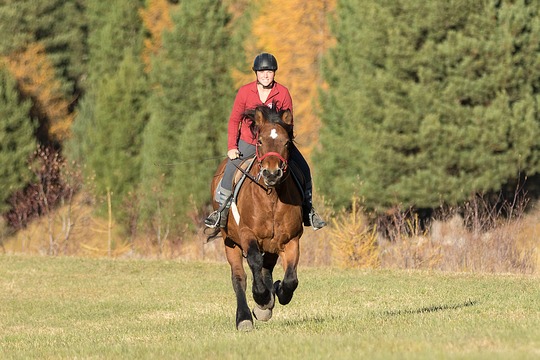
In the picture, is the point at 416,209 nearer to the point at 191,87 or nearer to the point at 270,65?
the point at 191,87

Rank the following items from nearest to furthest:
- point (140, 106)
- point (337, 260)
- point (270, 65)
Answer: point (270, 65) < point (337, 260) < point (140, 106)

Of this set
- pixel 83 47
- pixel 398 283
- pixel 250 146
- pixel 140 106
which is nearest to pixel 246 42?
pixel 140 106

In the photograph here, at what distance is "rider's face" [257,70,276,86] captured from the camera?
14.9 m

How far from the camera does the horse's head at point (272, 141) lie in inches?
534

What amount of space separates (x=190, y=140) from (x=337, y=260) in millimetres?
19521

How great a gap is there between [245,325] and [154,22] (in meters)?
45.3

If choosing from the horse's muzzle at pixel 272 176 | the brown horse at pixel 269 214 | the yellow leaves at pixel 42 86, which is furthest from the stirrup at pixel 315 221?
the yellow leaves at pixel 42 86

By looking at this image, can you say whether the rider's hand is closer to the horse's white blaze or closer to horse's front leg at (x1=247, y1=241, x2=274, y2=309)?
the horse's white blaze

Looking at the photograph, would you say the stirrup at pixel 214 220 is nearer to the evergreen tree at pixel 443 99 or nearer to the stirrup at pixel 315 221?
the stirrup at pixel 315 221

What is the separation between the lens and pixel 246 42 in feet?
156

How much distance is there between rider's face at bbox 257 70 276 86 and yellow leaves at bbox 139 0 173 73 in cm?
4301

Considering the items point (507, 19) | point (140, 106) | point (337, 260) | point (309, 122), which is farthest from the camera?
point (140, 106)

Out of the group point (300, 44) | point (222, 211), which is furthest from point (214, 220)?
point (300, 44)

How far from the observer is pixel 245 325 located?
583 inches
